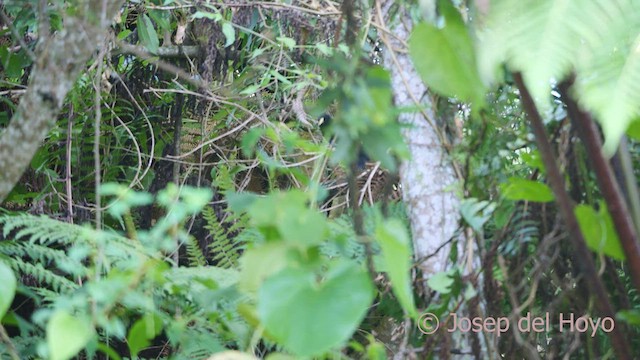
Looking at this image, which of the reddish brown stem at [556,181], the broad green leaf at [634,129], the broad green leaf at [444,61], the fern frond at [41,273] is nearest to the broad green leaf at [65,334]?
the broad green leaf at [444,61]

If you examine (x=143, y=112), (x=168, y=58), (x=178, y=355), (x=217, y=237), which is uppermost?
(x=168, y=58)

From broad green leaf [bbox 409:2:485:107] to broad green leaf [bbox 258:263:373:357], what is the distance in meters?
0.28

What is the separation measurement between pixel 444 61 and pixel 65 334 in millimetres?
603

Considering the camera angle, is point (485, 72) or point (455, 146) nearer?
point (485, 72)

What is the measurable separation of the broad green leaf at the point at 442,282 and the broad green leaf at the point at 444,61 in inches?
24.0

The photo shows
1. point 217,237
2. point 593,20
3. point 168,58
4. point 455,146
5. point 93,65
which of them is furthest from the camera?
point 168,58

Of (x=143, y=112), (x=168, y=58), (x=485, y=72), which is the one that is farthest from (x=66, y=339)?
(x=168, y=58)

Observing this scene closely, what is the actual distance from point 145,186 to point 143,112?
1.35 ft

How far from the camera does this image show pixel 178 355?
1978 millimetres

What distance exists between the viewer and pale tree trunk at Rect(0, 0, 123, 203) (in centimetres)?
155

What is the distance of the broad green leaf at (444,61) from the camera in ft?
3.24

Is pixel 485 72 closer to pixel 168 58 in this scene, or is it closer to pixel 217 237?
pixel 217 237

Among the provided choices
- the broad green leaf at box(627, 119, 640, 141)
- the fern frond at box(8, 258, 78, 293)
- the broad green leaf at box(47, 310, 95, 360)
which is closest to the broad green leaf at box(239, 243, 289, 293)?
the broad green leaf at box(47, 310, 95, 360)

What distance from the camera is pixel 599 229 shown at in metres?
1.15
